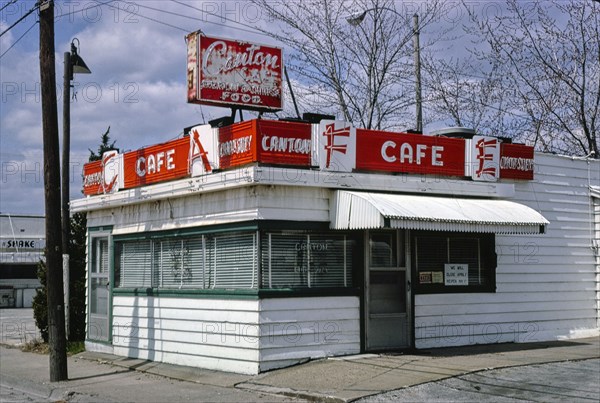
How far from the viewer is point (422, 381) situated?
11.2 m

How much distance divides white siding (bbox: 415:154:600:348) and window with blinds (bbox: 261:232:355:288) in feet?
5.77

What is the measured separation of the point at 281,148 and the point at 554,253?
6.94 m

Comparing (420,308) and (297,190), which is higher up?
(297,190)

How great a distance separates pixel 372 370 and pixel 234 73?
219 inches

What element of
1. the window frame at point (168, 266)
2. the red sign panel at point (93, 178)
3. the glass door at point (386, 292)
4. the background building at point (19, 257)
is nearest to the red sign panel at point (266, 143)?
the window frame at point (168, 266)

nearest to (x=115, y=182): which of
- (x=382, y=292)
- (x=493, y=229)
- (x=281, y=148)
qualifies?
(x=281, y=148)

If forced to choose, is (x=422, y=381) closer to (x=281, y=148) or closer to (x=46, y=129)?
(x=281, y=148)

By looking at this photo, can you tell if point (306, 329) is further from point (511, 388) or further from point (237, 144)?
point (511, 388)

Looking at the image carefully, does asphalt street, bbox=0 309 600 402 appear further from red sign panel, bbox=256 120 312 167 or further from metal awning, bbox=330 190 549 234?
red sign panel, bbox=256 120 312 167

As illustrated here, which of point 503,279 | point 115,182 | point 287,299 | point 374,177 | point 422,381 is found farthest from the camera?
point 115,182

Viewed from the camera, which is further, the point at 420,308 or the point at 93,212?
the point at 93,212

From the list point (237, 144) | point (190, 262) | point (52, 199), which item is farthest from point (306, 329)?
point (52, 199)

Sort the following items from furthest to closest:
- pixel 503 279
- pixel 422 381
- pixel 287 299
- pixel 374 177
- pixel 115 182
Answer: pixel 115 182 → pixel 503 279 → pixel 374 177 → pixel 287 299 → pixel 422 381

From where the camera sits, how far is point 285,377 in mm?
12211
